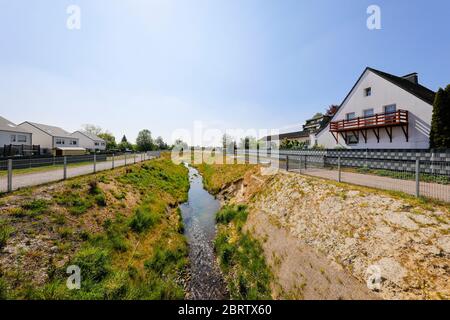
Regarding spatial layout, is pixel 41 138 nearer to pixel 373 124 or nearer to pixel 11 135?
pixel 11 135

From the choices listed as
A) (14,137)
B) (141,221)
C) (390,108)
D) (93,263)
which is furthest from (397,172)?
(14,137)

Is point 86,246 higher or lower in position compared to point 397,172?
lower

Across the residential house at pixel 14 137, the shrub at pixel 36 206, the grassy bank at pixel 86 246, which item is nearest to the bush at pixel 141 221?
the grassy bank at pixel 86 246

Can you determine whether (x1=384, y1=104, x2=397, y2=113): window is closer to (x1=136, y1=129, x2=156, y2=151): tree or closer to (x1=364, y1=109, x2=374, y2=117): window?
(x1=364, y1=109, x2=374, y2=117): window

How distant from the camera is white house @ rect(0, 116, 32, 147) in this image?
28.9 m

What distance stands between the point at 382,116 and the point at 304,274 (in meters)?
19.3

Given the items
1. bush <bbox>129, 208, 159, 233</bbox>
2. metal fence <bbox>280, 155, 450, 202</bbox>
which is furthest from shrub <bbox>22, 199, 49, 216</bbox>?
metal fence <bbox>280, 155, 450, 202</bbox>

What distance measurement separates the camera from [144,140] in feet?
236

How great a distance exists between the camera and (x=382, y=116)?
1727 cm

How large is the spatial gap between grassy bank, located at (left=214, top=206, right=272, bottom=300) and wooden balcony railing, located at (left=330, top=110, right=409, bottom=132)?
16.7m

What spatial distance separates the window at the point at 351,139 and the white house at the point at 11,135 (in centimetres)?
5172
